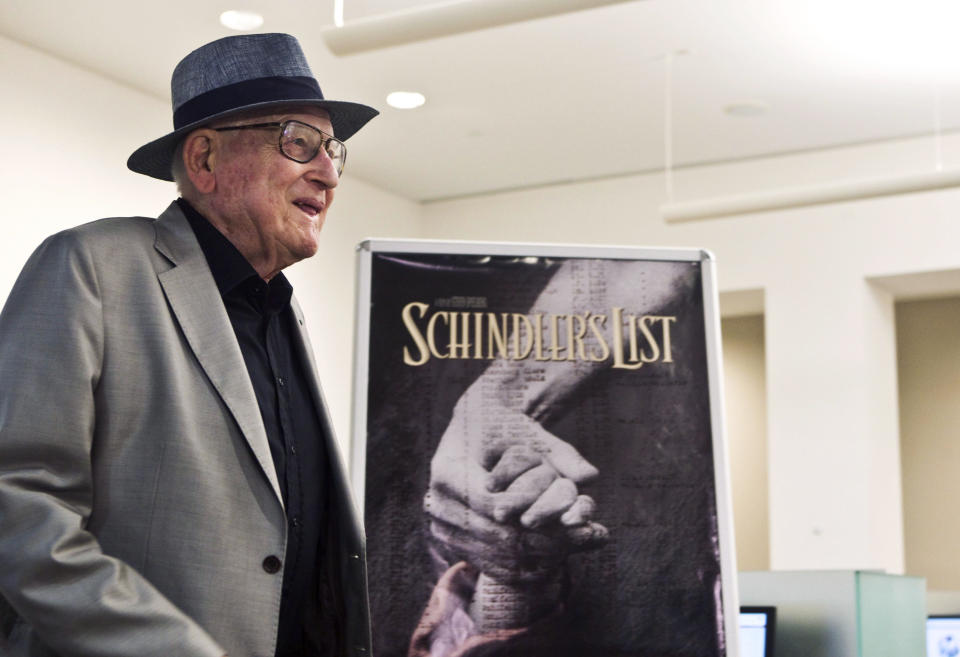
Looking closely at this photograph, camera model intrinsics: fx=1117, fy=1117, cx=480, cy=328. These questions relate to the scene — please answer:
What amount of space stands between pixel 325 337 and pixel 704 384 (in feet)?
14.4

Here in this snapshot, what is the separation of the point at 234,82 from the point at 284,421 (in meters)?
0.45

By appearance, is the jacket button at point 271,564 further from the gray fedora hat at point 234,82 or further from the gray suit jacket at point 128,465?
the gray fedora hat at point 234,82

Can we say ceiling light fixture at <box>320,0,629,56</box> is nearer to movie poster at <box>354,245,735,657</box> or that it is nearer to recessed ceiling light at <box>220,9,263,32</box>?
movie poster at <box>354,245,735,657</box>

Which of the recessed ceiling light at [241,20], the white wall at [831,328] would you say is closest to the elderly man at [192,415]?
the recessed ceiling light at [241,20]

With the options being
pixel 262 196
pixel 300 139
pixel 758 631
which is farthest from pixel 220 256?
pixel 758 631

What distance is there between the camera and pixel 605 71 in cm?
537

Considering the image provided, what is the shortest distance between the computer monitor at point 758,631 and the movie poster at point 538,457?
0.61 meters

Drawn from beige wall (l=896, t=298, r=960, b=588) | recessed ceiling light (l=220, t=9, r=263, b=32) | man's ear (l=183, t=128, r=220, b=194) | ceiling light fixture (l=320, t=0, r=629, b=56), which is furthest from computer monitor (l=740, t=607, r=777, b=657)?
beige wall (l=896, t=298, r=960, b=588)

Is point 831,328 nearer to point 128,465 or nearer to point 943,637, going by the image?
point 943,637

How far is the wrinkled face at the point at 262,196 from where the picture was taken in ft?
4.89

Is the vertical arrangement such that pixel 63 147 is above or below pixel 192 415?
above

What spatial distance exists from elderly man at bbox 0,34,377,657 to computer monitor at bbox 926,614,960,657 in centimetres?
245

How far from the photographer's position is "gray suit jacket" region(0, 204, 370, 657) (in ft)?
3.73

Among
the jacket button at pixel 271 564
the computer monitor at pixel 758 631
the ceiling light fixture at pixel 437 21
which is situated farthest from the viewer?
the computer monitor at pixel 758 631
